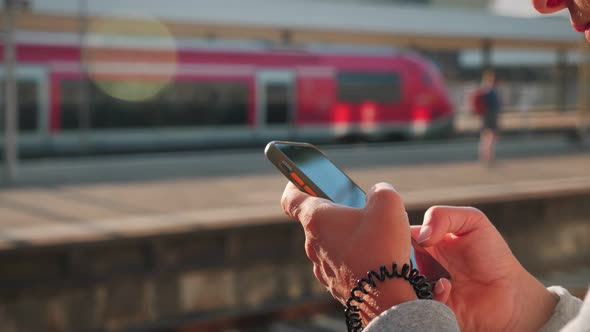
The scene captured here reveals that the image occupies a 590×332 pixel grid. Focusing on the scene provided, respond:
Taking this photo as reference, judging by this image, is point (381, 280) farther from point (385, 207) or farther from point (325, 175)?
point (325, 175)

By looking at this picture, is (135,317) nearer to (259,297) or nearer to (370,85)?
(259,297)

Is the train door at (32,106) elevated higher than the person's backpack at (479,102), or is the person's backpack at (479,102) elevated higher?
the person's backpack at (479,102)

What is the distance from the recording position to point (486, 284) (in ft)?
5.17

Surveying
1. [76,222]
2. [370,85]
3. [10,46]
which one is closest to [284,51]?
[370,85]

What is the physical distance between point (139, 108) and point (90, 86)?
1.40m

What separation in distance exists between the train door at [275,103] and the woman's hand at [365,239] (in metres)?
20.1

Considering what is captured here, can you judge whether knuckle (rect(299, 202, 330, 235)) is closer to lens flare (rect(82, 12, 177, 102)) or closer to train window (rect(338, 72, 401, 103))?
lens flare (rect(82, 12, 177, 102))

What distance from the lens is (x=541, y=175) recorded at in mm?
12922

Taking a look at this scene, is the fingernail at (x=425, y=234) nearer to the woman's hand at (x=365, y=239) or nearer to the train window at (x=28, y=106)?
the woman's hand at (x=365, y=239)

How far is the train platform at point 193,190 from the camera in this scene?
7390 millimetres

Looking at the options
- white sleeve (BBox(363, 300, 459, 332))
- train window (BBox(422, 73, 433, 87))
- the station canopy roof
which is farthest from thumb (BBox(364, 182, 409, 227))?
the station canopy roof

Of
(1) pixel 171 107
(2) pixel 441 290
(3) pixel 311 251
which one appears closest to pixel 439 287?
(2) pixel 441 290

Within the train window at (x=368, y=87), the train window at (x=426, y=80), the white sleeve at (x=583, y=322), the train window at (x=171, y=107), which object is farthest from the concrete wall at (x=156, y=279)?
the train window at (x=426, y=80)

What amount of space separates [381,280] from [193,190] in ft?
32.9
